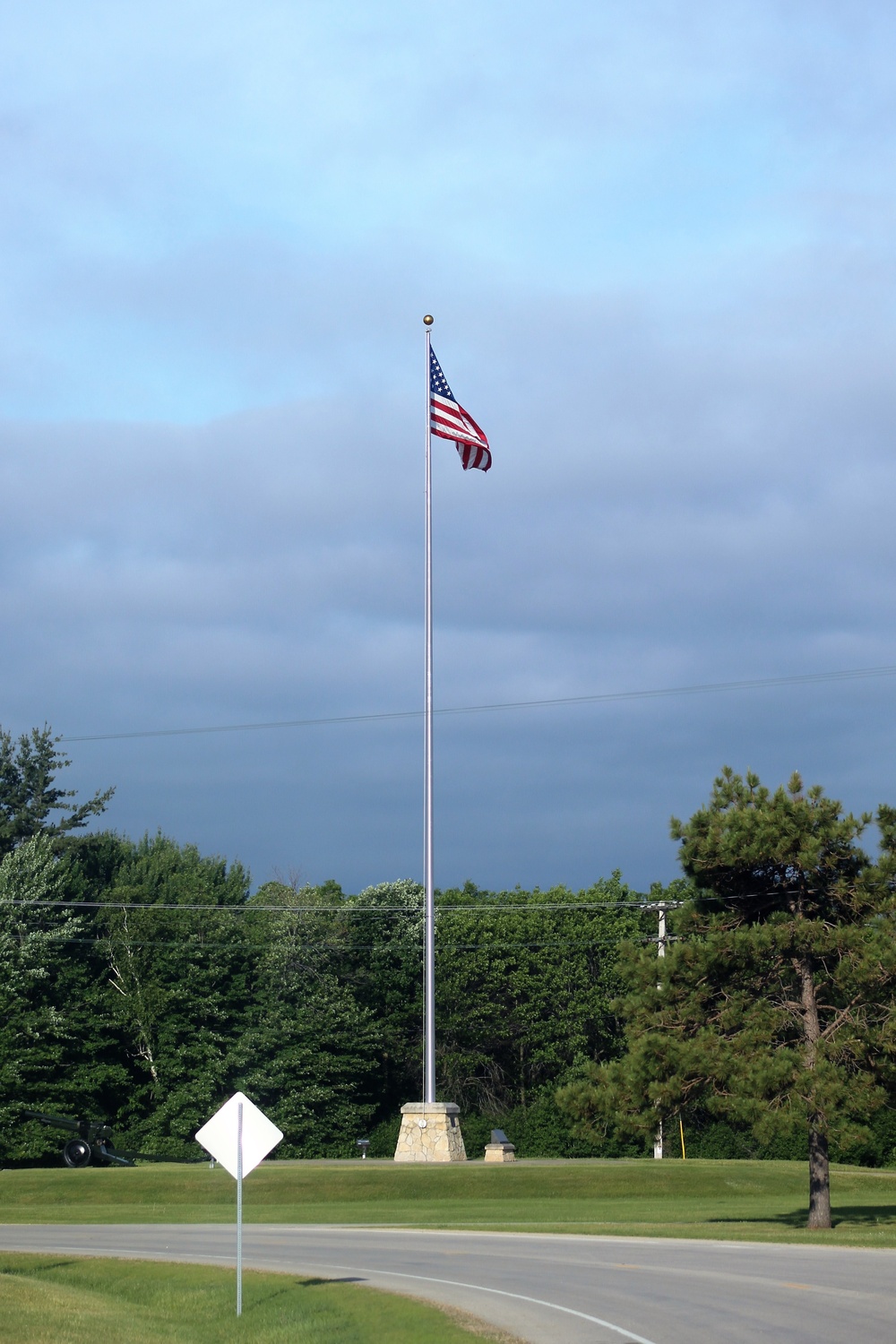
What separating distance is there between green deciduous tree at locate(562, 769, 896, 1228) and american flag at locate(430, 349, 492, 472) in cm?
1474

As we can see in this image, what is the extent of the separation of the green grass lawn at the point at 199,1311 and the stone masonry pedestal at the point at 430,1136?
788 inches

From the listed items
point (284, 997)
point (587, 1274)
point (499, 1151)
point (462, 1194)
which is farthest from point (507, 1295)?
point (284, 997)

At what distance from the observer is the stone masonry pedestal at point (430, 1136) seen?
3856 cm

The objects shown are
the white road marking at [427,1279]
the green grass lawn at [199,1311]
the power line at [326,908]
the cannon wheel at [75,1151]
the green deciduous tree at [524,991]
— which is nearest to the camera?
the green grass lawn at [199,1311]

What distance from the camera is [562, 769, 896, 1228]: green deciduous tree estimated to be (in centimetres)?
2530

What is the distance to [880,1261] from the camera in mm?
19656

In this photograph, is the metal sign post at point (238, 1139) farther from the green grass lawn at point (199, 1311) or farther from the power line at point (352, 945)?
the power line at point (352, 945)

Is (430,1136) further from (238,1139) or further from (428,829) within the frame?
(238,1139)

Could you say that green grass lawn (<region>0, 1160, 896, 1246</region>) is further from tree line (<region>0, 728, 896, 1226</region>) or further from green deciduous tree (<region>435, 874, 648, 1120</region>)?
green deciduous tree (<region>435, 874, 648, 1120</region>)

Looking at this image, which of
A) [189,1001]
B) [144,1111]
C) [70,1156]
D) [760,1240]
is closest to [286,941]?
[189,1001]

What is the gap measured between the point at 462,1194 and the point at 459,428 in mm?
20301

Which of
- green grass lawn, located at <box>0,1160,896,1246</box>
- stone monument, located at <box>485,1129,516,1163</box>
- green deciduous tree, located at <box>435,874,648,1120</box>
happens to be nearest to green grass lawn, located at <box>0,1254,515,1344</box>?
green grass lawn, located at <box>0,1160,896,1246</box>

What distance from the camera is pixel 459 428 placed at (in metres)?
39.5

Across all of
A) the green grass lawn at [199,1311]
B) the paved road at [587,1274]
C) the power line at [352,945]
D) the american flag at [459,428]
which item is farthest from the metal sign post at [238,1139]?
the power line at [352,945]
